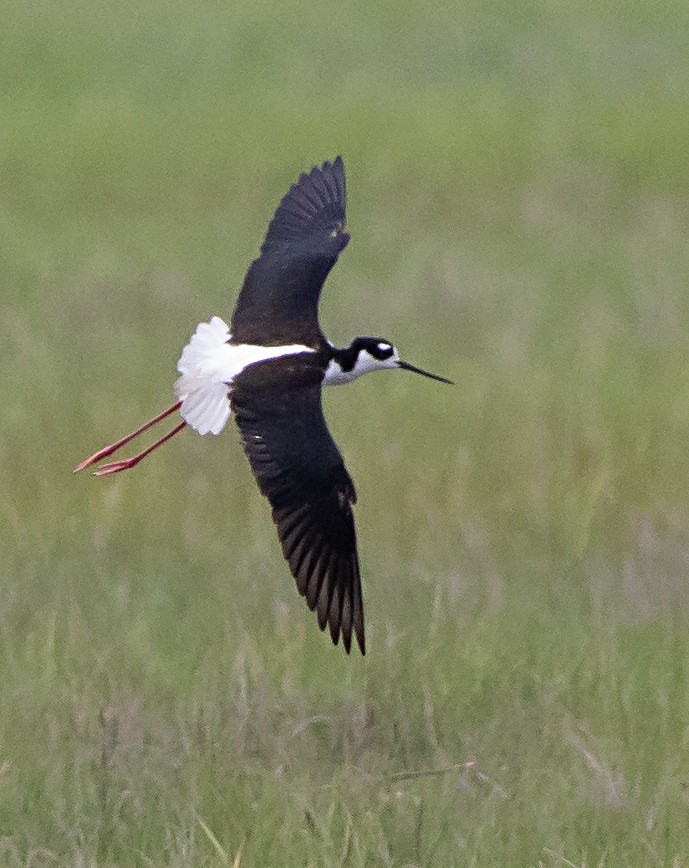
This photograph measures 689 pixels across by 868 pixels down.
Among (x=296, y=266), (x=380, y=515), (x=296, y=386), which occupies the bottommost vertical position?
(x=380, y=515)

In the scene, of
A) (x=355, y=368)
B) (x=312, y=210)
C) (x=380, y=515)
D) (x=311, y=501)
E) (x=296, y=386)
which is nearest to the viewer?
(x=311, y=501)

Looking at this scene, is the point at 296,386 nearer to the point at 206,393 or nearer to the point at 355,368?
the point at 206,393

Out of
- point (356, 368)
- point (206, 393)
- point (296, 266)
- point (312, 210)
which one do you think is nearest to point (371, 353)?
point (356, 368)

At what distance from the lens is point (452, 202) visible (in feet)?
37.6

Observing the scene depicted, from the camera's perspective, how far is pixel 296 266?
5273mm

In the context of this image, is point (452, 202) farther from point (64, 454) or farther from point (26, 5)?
point (26, 5)

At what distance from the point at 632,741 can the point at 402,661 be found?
60 cm

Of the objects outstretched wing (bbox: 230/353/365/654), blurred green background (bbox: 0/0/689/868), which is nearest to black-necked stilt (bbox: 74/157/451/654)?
outstretched wing (bbox: 230/353/365/654)

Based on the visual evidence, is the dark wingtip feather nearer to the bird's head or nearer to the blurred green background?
the bird's head

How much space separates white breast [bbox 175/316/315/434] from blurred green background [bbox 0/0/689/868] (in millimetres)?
510

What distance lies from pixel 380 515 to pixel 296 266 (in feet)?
3.18

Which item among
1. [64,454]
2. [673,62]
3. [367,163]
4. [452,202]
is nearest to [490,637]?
[64,454]

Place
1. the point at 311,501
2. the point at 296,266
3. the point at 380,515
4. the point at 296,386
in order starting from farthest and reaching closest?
the point at 380,515 → the point at 296,266 → the point at 296,386 → the point at 311,501

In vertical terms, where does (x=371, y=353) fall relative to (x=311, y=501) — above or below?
above
